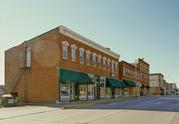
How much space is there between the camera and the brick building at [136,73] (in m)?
61.1

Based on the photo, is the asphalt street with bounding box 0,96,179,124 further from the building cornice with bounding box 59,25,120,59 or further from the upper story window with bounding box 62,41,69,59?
the building cornice with bounding box 59,25,120,59

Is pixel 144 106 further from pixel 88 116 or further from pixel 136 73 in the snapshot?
pixel 136 73

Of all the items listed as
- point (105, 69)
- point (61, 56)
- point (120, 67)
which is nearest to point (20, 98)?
point (61, 56)

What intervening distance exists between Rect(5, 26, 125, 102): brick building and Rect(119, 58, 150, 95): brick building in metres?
20.3

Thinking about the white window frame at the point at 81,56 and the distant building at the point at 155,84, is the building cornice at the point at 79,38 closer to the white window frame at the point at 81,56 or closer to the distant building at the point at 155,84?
the white window frame at the point at 81,56

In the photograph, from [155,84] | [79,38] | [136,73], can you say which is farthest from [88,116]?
[155,84]

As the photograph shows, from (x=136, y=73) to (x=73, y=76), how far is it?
1681 inches

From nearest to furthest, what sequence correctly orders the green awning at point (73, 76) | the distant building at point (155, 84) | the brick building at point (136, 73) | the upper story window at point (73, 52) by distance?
the green awning at point (73, 76)
the upper story window at point (73, 52)
the brick building at point (136, 73)
the distant building at point (155, 84)

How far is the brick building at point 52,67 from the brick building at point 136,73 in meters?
20.3

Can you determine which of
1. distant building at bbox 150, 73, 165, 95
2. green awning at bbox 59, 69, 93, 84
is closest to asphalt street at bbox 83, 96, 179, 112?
green awning at bbox 59, 69, 93, 84

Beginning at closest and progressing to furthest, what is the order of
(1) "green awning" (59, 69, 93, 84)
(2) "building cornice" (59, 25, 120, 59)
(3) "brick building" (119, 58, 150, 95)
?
(1) "green awning" (59, 69, 93, 84), (2) "building cornice" (59, 25, 120, 59), (3) "brick building" (119, 58, 150, 95)

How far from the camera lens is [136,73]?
74.3 m

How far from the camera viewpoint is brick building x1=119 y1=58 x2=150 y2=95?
200ft

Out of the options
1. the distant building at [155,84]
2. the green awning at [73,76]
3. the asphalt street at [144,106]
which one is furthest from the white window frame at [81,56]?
the distant building at [155,84]
